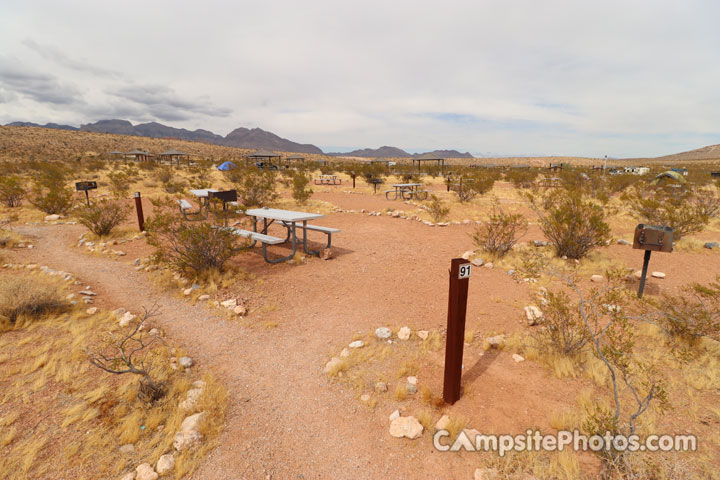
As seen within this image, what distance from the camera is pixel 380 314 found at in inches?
167

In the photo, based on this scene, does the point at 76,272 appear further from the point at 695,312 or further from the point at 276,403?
the point at 695,312

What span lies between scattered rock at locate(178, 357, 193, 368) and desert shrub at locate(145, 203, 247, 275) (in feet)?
7.27

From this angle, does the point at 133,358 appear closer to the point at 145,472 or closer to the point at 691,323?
the point at 145,472

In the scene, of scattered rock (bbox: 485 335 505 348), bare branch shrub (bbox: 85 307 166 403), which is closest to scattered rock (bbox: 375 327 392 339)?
scattered rock (bbox: 485 335 505 348)

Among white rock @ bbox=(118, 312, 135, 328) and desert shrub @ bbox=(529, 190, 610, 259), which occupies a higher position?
desert shrub @ bbox=(529, 190, 610, 259)

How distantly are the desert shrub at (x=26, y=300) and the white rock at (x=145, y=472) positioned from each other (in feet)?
10.2

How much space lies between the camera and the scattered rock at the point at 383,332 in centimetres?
368

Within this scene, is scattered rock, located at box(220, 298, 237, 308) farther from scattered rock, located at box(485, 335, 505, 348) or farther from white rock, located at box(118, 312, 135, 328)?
scattered rock, located at box(485, 335, 505, 348)

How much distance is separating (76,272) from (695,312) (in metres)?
9.00

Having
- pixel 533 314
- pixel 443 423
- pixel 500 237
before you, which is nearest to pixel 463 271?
pixel 443 423

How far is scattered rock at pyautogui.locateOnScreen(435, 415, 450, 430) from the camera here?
2418 mm

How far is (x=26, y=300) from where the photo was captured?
3881mm

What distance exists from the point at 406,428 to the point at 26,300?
4732 mm

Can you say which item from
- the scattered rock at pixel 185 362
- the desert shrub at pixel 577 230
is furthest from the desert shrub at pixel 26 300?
the desert shrub at pixel 577 230
